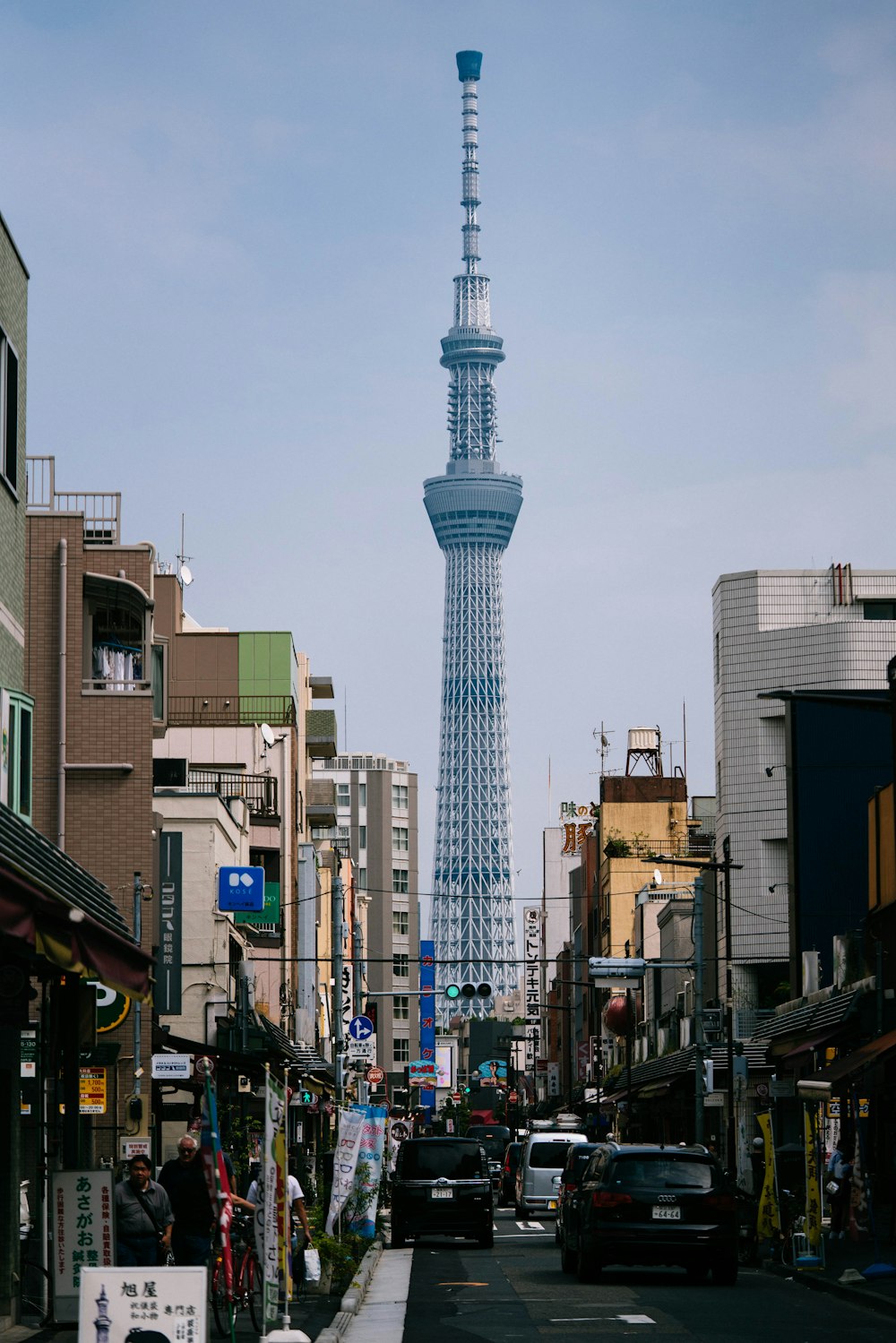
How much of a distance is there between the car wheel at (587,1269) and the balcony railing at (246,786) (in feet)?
123

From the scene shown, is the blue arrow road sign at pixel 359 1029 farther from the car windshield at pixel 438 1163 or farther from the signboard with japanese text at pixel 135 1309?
the signboard with japanese text at pixel 135 1309

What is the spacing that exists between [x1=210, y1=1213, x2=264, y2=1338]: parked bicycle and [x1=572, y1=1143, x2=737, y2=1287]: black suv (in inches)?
185

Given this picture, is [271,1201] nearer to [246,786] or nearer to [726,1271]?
[726,1271]

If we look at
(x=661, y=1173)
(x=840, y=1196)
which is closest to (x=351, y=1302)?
(x=661, y=1173)

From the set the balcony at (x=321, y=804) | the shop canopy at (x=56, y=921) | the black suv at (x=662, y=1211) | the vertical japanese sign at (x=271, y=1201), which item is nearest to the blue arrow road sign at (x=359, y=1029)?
the black suv at (x=662, y=1211)

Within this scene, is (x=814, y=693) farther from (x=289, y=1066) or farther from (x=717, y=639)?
(x=717, y=639)

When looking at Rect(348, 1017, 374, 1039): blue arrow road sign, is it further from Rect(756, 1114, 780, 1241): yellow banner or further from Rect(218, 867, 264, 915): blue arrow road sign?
Rect(756, 1114, 780, 1241): yellow banner

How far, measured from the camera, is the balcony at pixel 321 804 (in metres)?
92.1

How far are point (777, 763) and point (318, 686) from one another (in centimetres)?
3669

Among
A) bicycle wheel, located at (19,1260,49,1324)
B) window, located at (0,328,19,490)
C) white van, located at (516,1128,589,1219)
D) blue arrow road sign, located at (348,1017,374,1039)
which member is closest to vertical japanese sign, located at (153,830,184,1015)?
blue arrow road sign, located at (348,1017,374,1039)

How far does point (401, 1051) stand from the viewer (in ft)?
559

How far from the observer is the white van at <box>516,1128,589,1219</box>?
46.2 metres

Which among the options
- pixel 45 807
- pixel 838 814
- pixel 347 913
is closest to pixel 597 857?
pixel 347 913

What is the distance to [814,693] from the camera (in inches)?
965
